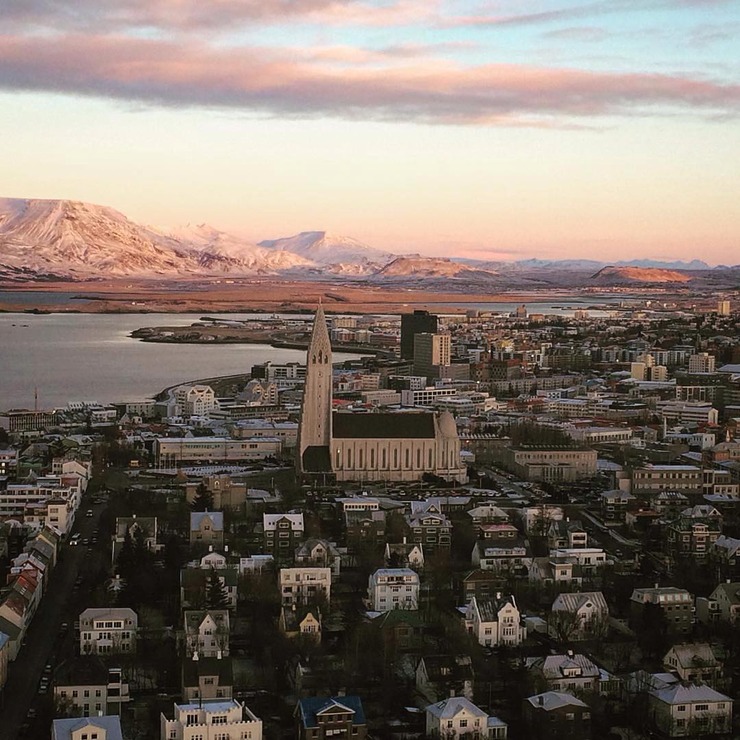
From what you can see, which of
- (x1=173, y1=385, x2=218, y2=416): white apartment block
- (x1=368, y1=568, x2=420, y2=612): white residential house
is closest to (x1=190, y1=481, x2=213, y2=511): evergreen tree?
(x1=368, y1=568, x2=420, y2=612): white residential house

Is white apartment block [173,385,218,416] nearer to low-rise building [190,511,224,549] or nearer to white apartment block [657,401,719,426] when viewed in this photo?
white apartment block [657,401,719,426]

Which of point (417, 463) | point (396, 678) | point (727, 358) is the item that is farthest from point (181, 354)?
point (396, 678)

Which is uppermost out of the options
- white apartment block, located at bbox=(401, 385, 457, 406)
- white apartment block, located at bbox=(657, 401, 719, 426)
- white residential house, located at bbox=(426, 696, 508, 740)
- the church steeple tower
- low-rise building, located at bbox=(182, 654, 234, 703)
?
the church steeple tower

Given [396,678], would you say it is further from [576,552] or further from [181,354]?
[181,354]

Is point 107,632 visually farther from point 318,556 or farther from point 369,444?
point 369,444

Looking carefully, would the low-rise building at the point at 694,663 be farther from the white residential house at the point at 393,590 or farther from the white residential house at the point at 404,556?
the white residential house at the point at 404,556

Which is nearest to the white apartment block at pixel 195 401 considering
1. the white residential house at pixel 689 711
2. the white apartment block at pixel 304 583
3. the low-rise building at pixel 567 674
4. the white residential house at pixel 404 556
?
the white residential house at pixel 404 556
